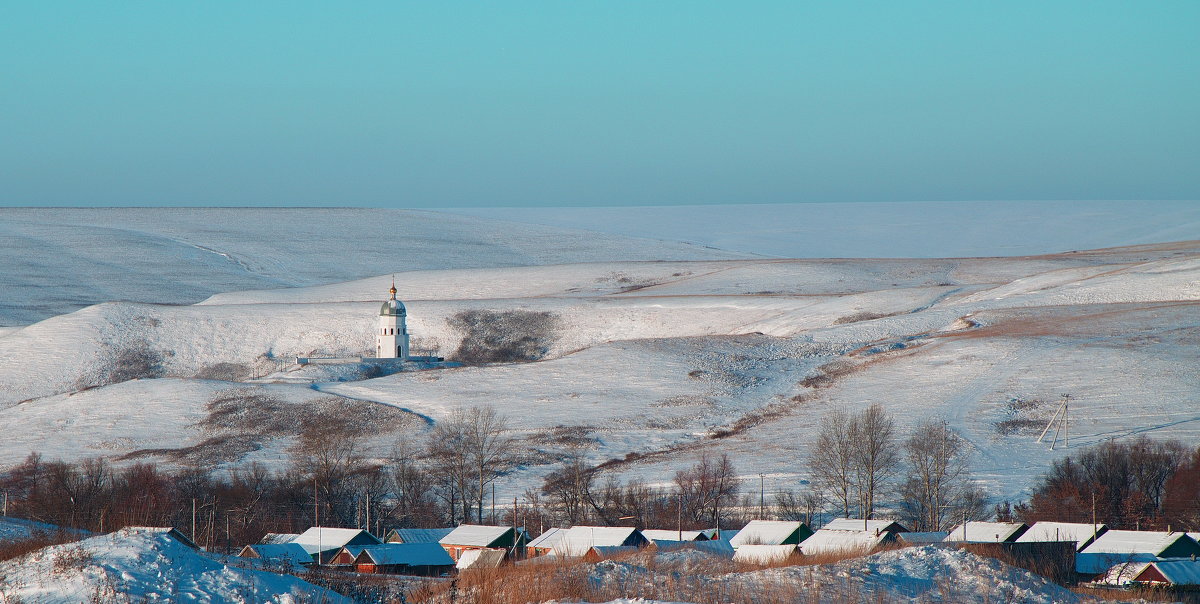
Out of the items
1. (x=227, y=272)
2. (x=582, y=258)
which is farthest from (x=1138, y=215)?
(x=227, y=272)

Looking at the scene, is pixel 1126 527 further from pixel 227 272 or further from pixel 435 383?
pixel 227 272

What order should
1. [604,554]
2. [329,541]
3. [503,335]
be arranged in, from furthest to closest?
Answer: [503,335], [329,541], [604,554]

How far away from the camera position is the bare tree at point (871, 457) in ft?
155

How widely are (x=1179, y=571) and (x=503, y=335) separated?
245ft

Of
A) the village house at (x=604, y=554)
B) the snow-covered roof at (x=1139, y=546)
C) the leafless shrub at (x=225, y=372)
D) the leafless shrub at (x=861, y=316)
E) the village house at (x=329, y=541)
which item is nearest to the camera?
the village house at (x=604, y=554)

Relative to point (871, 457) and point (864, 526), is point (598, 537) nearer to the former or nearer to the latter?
point (864, 526)

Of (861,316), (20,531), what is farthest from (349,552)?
(861,316)

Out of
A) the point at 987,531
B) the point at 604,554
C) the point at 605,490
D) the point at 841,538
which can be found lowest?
the point at 605,490

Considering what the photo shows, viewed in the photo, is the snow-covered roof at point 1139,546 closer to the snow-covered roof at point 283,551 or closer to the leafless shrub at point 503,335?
the snow-covered roof at point 283,551

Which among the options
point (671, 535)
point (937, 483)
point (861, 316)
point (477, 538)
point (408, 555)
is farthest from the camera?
point (861, 316)

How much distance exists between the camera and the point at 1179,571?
24250 millimetres

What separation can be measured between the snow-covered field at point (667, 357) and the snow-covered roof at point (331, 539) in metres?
17.6

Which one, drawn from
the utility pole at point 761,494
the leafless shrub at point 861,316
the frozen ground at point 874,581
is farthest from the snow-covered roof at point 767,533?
the leafless shrub at point 861,316

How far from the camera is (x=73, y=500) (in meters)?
45.7
